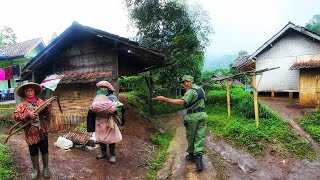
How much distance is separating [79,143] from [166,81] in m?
11.6

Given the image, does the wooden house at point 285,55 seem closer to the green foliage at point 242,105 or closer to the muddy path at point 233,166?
the green foliage at point 242,105

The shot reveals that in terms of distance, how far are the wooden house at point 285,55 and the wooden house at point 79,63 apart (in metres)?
11.4

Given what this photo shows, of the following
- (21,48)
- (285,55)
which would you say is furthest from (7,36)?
(285,55)

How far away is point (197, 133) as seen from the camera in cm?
641

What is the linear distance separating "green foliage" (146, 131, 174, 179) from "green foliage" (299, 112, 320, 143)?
561 cm

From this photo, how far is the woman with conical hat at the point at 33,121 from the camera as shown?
4902 millimetres

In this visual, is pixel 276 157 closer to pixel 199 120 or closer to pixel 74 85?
pixel 199 120

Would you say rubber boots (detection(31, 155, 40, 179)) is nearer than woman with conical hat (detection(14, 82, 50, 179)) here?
No

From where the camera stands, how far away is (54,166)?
581 cm

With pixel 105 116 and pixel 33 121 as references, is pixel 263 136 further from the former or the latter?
pixel 33 121

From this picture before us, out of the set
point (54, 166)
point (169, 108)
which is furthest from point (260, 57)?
point (54, 166)

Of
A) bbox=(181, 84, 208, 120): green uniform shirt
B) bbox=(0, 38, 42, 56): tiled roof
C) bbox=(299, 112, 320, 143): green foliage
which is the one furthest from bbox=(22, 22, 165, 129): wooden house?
bbox=(0, 38, 42, 56): tiled roof

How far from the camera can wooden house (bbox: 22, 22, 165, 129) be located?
9391 mm

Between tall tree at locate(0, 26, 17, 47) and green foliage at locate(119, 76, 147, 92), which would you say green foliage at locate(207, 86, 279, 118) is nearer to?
green foliage at locate(119, 76, 147, 92)
